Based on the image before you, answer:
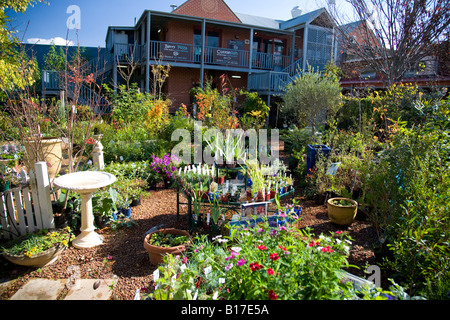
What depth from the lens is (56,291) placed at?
297 cm

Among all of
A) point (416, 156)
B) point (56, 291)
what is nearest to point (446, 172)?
point (416, 156)

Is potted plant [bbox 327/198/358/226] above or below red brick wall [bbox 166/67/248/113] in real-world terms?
below

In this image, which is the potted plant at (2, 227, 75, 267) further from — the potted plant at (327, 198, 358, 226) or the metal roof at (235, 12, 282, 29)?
the metal roof at (235, 12, 282, 29)

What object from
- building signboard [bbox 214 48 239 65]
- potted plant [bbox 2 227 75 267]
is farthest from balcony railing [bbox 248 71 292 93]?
potted plant [bbox 2 227 75 267]

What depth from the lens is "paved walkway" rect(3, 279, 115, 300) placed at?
2.87 m

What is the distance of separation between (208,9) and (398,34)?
38.4 ft

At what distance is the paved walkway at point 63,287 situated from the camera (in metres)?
2.87

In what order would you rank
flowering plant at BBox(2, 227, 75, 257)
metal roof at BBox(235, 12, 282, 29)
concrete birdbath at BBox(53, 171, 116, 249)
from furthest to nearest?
metal roof at BBox(235, 12, 282, 29), concrete birdbath at BBox(53, 171, 116, 249), flowering plant at BBox(2, 227, 75, 257)

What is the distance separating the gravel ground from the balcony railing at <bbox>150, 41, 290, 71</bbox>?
36.5ft

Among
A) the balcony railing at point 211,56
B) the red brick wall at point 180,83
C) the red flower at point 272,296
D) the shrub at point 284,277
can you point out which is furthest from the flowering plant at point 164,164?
the red brick wall at point 180,83

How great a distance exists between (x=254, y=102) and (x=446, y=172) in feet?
29.9

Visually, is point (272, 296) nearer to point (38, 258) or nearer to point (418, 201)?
point (418, 201)

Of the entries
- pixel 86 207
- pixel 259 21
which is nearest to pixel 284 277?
pixel 86 207
